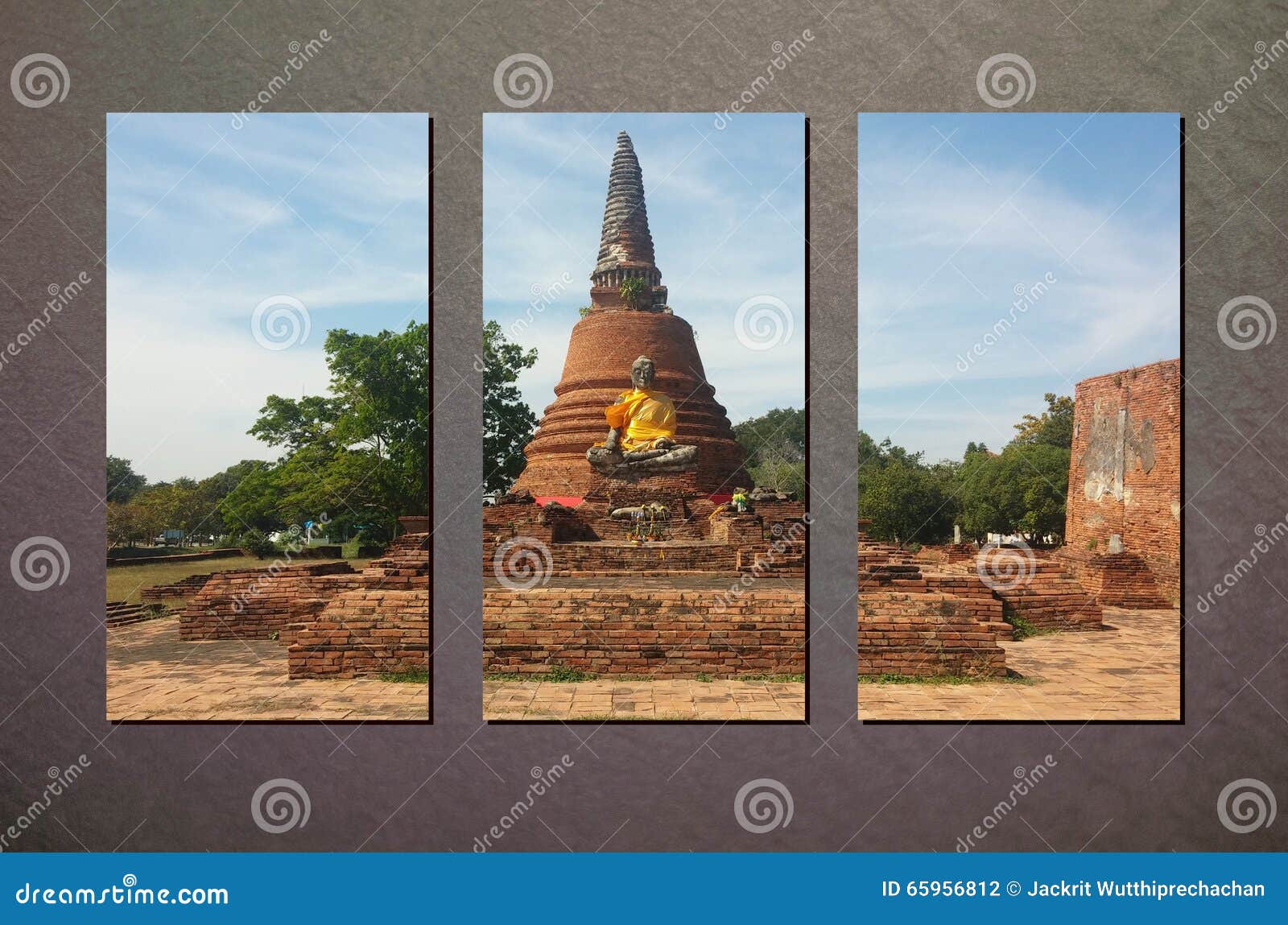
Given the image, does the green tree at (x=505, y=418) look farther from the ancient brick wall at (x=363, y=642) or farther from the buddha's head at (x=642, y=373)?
the ancient brick wall at (x=363, y=642)

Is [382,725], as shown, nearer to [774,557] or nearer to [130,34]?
[130,34]

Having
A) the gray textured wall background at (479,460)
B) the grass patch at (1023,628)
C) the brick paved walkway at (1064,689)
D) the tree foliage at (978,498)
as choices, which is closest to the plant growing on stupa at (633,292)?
the tree foliage at (978,498)

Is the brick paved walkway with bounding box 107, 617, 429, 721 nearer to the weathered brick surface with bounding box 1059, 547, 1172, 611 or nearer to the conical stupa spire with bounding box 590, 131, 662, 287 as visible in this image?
the weathered brick surface with bounding box 1059, 547, 1172, 611

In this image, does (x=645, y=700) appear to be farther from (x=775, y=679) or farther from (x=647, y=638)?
(x=775, y=679)

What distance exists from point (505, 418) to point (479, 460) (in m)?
17.2

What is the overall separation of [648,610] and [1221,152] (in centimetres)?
476

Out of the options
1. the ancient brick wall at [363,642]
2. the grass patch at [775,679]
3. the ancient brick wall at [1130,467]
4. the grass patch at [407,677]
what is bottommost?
the grass patch at [407,677]

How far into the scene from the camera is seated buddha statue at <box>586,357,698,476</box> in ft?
57.9

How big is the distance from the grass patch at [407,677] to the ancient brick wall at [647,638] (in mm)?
502

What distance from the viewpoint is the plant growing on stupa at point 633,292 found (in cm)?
2253

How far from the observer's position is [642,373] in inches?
738

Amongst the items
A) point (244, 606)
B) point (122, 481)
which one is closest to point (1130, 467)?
point (244, 606)

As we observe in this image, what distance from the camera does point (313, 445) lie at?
61.8 ft

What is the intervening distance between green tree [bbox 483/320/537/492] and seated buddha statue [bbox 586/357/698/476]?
254 centimetres
